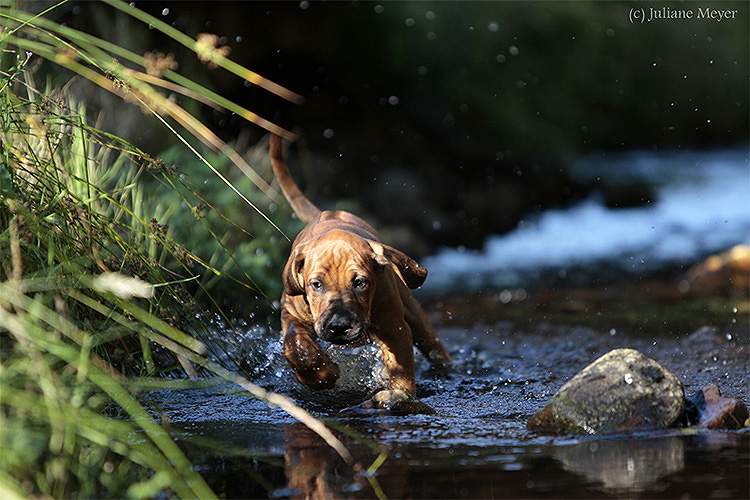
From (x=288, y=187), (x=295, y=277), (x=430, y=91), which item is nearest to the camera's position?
(x=295, y=277)

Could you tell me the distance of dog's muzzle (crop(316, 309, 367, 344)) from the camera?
360 centimetres

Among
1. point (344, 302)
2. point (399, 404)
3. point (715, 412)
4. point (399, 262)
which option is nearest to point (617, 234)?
point (399, 262)

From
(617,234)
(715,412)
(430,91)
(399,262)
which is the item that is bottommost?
(715,412)

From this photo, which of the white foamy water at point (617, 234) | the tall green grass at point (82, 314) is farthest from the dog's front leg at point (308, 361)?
the white foamy water at point (617, 234)

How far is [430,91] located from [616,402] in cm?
907

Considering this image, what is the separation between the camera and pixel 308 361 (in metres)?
3.90

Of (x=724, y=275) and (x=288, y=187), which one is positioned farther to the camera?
(x=724, y=275)

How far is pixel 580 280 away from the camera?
8516 mm

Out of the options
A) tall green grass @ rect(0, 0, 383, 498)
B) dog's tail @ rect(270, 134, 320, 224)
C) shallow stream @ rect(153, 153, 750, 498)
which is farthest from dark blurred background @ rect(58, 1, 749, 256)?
tall green grass @ rect(0, 0, 383, 498)

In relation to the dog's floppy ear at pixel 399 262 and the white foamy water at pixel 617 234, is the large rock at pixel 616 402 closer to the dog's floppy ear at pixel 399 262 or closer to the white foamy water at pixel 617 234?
the dog's floppy ear at pixel 399 262

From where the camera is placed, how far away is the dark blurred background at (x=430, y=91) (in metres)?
9.88

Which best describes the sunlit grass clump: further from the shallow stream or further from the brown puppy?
the brown puppy

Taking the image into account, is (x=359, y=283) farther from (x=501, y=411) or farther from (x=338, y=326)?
(x=501, y=411)

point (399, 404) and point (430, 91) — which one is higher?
point (430, 91)
